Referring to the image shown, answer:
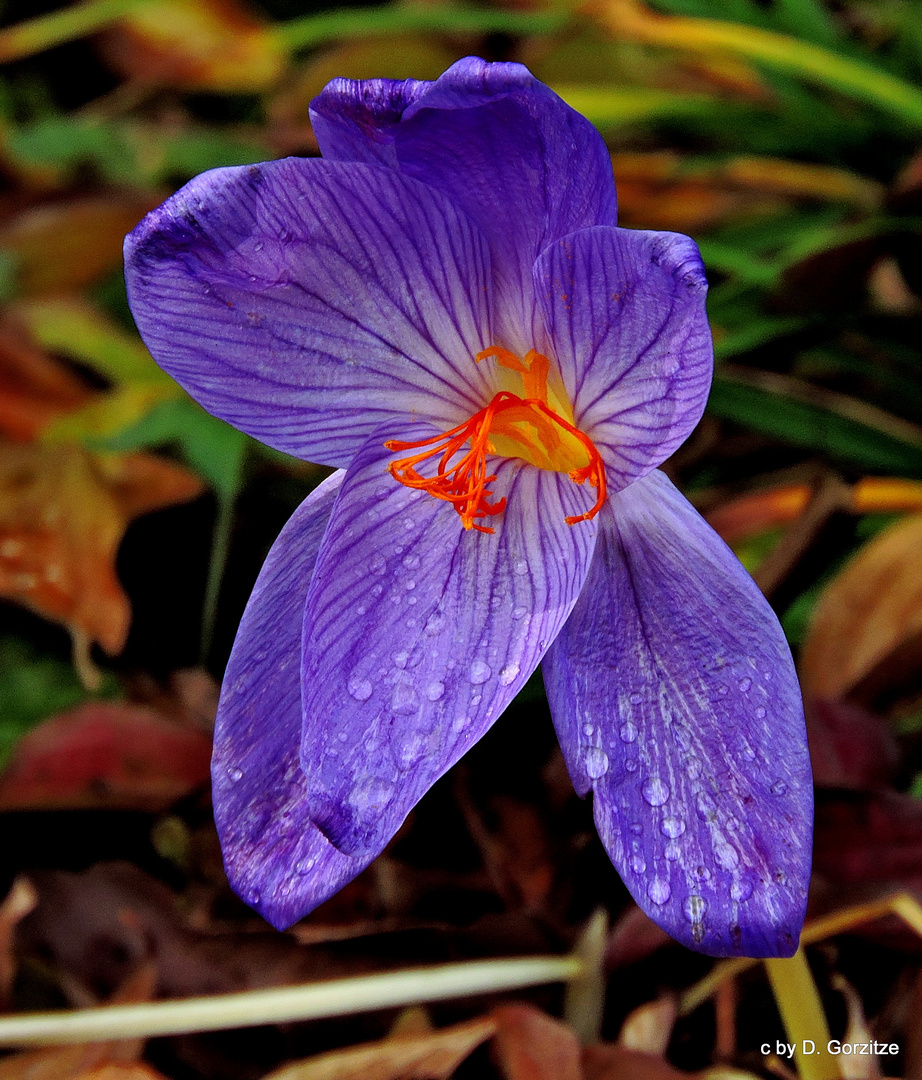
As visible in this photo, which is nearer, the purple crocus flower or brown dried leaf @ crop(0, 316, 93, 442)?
the purple crocus flower

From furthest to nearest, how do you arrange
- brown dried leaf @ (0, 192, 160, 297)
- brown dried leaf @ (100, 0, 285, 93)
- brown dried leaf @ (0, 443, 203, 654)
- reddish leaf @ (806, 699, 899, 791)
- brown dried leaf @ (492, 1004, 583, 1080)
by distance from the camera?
brown dried leaf @ (100, 0, 285, 93) < brown dried leaf @ (0, 192, 160, 297) < brown dried leaf @ (0, 443, 203, 654) < reddish leaf @ (806, 699, 899, 791) < brown dried leaf @ (492, 1004, 583, 1080)

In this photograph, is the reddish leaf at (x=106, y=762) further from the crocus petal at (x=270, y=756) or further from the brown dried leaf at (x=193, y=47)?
the brown dried leaf at (x=193, y=47)

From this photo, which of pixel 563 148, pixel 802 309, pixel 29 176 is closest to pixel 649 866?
pixel 563 148

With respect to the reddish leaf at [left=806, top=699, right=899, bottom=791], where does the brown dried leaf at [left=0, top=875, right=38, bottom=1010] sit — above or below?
below

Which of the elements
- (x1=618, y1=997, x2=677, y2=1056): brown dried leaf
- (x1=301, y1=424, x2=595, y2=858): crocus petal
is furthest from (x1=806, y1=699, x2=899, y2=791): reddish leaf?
(x1=301, y1=424, x2=595, y2=858): crocus petal

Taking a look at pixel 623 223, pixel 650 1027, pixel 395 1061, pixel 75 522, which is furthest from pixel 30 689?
pixel 623 223

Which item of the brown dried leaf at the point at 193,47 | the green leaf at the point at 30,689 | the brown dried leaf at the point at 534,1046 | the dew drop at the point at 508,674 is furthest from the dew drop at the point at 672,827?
the brown dried leaf at the point at 193,47

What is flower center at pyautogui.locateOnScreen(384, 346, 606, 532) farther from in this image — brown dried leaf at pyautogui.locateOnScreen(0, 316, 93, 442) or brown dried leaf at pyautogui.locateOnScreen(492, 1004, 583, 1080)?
brown dried leaf at pyautogui.locateOnScreen(0, 316, 93, 442)

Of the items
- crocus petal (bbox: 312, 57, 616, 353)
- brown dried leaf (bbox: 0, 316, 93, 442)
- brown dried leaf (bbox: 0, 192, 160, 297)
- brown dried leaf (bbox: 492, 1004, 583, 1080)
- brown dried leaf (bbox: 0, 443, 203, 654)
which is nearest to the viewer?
crocus petal (bbox: 312, 57, 616, 353)

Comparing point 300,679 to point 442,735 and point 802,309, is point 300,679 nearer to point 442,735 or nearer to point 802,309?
point 442,735
